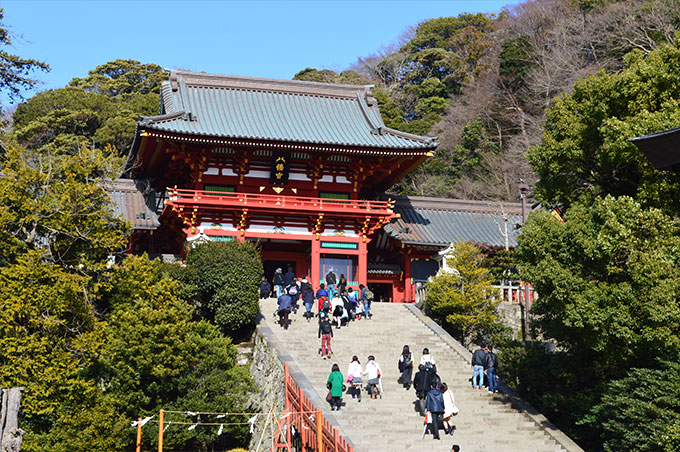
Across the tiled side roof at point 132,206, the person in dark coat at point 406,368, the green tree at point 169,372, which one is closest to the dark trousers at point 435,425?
the person in dark coat at point 406,368

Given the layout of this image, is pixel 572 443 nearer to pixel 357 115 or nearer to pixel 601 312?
pixel 601 312

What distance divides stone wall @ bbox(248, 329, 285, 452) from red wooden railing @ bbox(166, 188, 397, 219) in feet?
24.1

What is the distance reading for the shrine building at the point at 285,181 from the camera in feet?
96.5

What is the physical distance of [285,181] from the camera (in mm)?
31031

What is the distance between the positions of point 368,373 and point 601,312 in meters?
5.68

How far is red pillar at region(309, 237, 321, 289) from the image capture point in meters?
29.8

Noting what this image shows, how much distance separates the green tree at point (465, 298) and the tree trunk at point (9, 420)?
18.5 m

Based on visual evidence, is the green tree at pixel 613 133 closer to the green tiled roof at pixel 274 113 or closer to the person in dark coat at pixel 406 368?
the person in dark coat at pixel 406 368

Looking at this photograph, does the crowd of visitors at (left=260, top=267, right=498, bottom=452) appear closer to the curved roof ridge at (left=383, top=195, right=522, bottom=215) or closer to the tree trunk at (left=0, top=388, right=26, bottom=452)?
the tree trunk at (left=0, top=388, right=26, bottom=452)

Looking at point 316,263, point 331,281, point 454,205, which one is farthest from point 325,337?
point 454,205

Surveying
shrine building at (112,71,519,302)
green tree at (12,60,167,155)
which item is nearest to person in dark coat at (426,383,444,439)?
shrine building at (112,71,519,302)

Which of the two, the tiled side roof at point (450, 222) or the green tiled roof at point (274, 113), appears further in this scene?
the tiled side roof at point (450, 222)

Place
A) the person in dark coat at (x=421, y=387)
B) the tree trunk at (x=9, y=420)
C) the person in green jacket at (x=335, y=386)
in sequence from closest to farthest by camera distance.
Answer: the tree trunk at (x=9, y=420) → the person in green jacket at (x=335, y=386) → the person in dark coat at (x=421, y=387)

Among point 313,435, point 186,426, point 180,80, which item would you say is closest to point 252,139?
point 180,80
